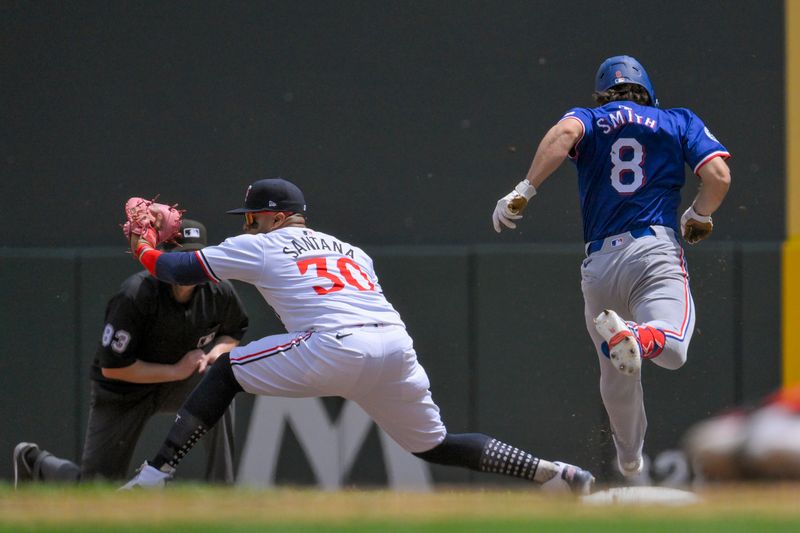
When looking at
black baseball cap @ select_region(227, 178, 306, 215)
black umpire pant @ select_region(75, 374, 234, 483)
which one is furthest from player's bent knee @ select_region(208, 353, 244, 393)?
black umpire pant @ select_region(75, 374, 234, 483)

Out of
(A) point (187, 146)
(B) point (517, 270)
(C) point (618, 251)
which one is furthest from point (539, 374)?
(A) point (187, 146)

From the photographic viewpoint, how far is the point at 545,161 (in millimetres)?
5930

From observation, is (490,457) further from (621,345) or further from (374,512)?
(374,512)

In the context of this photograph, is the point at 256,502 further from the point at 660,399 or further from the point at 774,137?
the point at 774,137

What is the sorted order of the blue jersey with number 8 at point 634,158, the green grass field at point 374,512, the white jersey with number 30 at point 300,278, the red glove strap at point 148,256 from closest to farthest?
1. the green grass field at point 374,512
2. the white jersey with number 30 at point 300,278
3. the red glove strap at point 148,256
4. the blue jersey with number 8 at point 634,158

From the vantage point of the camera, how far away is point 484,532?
3703mm

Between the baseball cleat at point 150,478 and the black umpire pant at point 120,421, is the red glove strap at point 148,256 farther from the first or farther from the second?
the black umpire pant at point 120,421

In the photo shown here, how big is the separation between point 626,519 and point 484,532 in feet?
1.80

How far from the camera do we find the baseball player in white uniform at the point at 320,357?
18.5ft

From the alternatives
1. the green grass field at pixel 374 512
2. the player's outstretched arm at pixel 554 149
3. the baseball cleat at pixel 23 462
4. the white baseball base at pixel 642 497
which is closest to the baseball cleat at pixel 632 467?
the white baseball base at pixel 642 497

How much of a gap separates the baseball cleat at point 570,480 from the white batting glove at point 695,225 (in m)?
1.28

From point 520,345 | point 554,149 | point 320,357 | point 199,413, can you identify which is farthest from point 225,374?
point 520,345

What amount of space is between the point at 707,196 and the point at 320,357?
1.97 meters

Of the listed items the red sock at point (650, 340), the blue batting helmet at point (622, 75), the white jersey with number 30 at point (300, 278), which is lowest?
the red sock at point (650, 340)
